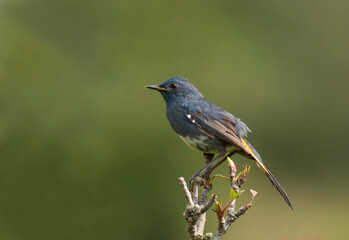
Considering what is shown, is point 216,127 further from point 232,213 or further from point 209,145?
point 232,213

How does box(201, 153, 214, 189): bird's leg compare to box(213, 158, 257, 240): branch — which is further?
box(201, 153, 214, 189): bird's leg

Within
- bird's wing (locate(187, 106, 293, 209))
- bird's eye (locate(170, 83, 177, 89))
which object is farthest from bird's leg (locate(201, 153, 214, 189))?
bird's eye (locate(170, 83, 177, 89))

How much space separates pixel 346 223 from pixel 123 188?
4.27m

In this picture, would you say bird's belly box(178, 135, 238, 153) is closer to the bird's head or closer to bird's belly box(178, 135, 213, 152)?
bird's belly box(178, 135, 213, 152)

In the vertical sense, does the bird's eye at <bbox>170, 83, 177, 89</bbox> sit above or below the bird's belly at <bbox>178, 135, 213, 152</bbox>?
above

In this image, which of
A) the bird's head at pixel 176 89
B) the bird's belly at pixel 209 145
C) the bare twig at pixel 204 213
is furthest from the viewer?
the bird's head at pixel 176 89

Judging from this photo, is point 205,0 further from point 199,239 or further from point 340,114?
point 199,239

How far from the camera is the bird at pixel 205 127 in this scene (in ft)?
15.5

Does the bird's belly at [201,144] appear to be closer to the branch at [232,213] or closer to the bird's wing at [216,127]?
the bird's wing at [216,127]

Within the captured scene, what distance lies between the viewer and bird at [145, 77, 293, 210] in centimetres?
472

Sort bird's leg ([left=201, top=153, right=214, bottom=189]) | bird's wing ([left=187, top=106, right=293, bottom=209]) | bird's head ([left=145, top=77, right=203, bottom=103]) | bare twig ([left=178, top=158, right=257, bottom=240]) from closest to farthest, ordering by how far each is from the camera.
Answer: bare twig ([left=178, top=158, right=257, bottom=240])
bird's leg ([left=201, top=153, right=214, bottom=189])
bird's wing ([left=187, top=106, right=293, bottom=209])
bird's head ([left=145, top=77, right=203, bottom=103])

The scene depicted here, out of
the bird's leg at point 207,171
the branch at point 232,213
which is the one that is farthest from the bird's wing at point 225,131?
the branch at point 232,213

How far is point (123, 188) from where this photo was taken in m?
8.37

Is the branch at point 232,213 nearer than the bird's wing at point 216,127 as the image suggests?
Yes
